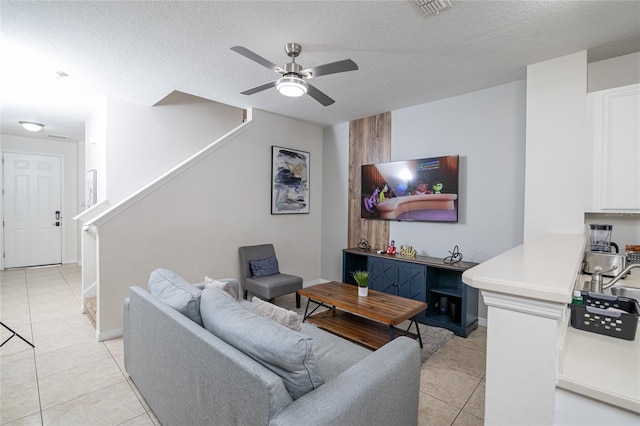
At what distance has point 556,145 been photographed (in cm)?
264

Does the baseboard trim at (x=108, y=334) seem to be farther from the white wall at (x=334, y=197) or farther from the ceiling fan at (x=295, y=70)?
the white wall at (x=334, y=197)

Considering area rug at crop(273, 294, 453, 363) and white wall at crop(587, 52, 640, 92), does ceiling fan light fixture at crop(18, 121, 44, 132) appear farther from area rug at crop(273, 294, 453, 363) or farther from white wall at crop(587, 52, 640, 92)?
white wall at crop(587, 52, 640, 92)

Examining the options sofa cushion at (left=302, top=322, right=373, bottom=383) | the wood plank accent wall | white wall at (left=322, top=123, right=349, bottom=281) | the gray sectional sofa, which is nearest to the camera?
the gray sectional sofa

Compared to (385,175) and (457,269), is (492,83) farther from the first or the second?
(457,269)

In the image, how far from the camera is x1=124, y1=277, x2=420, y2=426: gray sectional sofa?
107 cm

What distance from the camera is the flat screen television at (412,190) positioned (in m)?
3.66

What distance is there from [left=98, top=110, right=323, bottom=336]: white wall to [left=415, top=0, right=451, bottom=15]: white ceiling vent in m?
2.80

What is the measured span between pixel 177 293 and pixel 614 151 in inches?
133

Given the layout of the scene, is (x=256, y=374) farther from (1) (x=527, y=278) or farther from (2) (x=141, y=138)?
(2) (x=141, y=138)

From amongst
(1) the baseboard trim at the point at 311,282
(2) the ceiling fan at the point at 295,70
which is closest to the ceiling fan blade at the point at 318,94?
(2) the ceiling fan at the point at 295,70

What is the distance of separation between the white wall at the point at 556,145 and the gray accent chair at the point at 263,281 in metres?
2.64

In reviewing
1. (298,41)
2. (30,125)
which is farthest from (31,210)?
(298,41)

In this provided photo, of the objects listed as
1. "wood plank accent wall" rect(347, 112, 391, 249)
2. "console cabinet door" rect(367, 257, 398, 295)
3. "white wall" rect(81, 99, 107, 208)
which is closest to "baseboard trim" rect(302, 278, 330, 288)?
"wood plank accent wall" rect(347, 112, 391, 249)

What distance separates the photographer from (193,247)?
366cm
